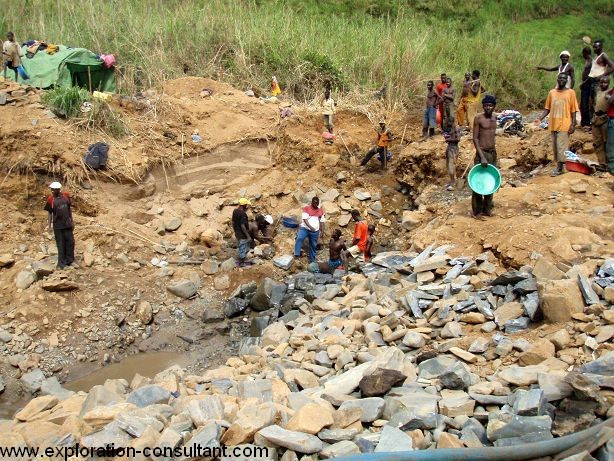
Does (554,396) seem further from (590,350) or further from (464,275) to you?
(464,275)

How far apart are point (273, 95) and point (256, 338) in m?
6.93

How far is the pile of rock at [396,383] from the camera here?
4387 mm

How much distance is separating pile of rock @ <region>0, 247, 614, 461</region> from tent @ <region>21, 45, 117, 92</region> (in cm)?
638

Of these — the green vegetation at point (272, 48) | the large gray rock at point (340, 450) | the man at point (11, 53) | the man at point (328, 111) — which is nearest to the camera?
the large gray rock at point (340, 450)

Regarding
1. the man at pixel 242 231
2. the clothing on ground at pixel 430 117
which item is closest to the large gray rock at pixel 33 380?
the man at pixel 242 231

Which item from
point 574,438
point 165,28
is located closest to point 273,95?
point 165,28

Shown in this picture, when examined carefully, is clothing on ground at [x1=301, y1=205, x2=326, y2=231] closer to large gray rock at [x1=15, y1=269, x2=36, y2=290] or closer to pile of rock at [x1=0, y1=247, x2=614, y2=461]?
pile of rock at [x1=0, y1=247, x2=614, y2=461]

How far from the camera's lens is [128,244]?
10.0 m

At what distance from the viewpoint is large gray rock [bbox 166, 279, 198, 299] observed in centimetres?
927

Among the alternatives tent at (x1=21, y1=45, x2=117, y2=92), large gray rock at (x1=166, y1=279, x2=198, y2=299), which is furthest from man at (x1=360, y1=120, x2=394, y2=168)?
tent at (x1=21, y1=45, x2=117, y2=92)

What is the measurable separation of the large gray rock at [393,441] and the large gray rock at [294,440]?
0.39 m

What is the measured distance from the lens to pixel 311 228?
9945mm

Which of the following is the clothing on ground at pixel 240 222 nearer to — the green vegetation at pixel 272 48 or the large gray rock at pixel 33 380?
the large gray rock at pixel 33 380

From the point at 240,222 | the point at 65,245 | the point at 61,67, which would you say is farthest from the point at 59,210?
the point at 61,67
